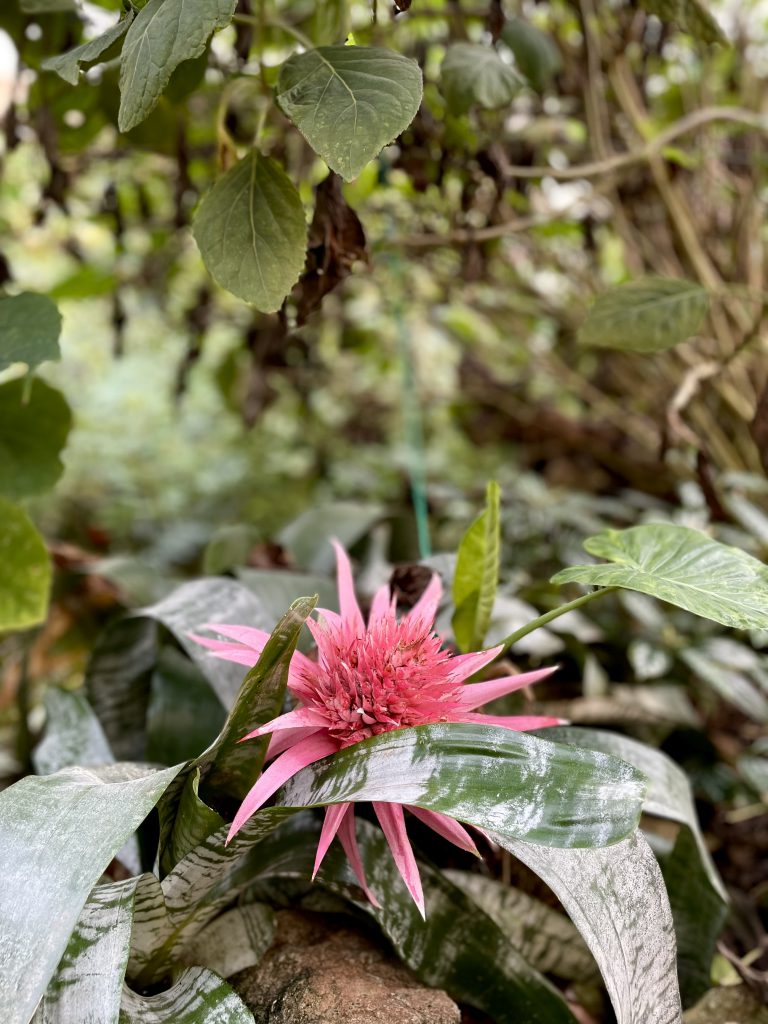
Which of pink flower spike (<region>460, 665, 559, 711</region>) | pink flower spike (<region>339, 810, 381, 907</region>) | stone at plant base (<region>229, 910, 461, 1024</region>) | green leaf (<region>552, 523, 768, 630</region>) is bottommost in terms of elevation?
stone at plant base (<region>229, 910, 461, 1024</region>)

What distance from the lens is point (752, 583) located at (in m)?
0.52

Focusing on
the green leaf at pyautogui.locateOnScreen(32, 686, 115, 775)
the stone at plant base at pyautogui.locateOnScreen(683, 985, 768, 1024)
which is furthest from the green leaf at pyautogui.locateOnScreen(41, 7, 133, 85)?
the stone at plant base at pyautogui.locateOnScreen(683, 985, 768, 1024)

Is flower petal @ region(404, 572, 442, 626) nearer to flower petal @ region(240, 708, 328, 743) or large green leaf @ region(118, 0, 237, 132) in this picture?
flower petal @ region(240, 708, 328, 743)

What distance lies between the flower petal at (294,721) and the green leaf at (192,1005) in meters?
0.15

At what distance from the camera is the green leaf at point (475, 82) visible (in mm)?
712

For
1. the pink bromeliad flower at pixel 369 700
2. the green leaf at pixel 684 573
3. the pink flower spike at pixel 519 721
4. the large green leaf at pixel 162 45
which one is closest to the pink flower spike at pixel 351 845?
the pink bromeliad flower at pixel 369 700

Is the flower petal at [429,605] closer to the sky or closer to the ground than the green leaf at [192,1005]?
closer to the sky

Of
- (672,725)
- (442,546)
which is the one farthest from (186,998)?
(442,546)

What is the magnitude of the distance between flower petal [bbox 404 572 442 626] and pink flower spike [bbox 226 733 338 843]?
0.34ft

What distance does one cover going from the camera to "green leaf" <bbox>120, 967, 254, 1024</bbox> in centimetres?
47

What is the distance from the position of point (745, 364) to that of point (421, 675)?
3.60ft

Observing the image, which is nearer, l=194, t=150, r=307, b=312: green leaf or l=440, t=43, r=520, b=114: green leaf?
l=194, t=150, r=307, b=312: green leaf

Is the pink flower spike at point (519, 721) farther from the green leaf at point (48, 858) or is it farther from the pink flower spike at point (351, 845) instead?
the green leaf at point (48, 858)

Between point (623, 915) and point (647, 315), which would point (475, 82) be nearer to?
point (647, 315)
